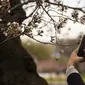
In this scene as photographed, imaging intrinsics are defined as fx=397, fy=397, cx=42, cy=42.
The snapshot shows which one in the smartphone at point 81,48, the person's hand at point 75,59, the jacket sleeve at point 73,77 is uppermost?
the smartphone at point 81,48

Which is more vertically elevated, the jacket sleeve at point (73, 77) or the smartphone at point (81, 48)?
the smartphone at point (81, 48)

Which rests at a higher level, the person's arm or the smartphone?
the smartphone

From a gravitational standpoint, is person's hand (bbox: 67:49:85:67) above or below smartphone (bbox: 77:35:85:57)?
below

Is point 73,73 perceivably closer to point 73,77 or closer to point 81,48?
point 73,77

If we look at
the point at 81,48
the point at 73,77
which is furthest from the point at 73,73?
the point at 81,48

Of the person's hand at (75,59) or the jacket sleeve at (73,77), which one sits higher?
the person's hand at (75,59)

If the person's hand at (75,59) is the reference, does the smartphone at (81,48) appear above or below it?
above

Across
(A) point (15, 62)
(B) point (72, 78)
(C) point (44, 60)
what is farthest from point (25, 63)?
(C) point (44, 60)

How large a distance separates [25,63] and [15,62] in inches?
5.2

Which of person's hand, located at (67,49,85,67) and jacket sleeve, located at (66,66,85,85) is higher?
person's hand, located at (67,49,85,67)

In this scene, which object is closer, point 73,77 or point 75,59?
point 73,77

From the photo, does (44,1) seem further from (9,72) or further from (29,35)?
(9,72)

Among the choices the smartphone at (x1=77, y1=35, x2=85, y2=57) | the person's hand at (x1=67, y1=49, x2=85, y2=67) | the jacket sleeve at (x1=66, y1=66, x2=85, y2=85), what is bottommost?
the jacket sleeve at (x1=66, y1=66, x2=85, y2=85)

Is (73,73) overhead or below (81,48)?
below
